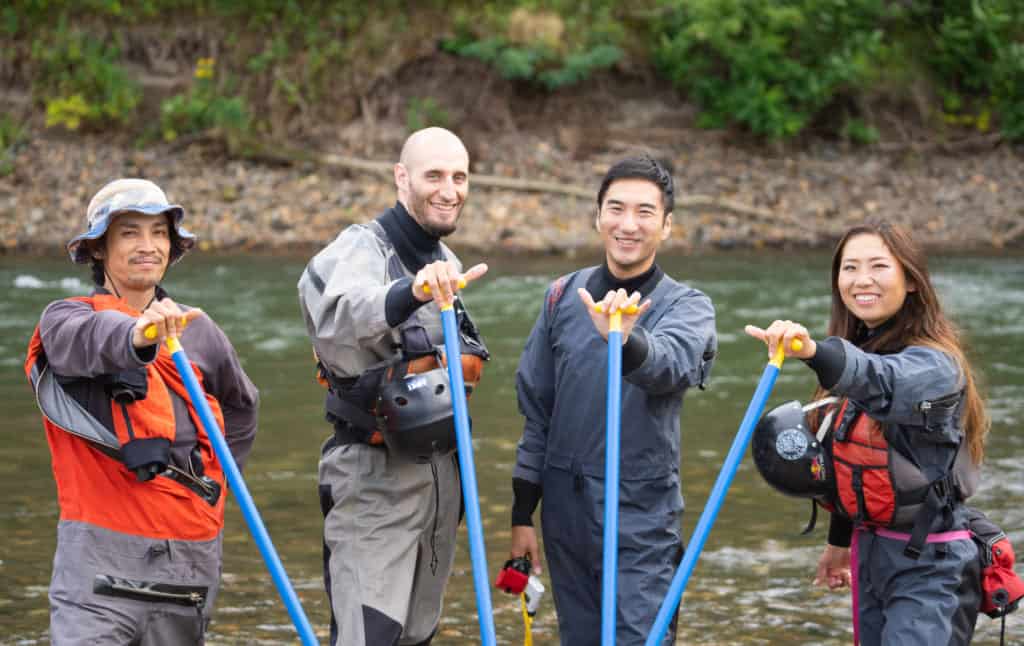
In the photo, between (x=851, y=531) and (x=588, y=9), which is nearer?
(x=851, y=531)

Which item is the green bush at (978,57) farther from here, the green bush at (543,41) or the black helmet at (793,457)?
the black helmet at (793,457)

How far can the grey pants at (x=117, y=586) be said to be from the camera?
3.24 meters

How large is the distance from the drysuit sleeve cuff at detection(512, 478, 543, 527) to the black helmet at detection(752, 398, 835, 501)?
2.05 ft

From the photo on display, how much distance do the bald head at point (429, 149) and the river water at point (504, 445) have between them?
78 cm

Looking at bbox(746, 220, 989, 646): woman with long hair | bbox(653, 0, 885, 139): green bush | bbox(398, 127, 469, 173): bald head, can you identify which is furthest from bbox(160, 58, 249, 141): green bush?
bbox(746, 220, 989, 646): woman with long hair

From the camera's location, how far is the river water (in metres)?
5.66

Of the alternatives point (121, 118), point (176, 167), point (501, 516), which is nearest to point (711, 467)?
point (501, 516)

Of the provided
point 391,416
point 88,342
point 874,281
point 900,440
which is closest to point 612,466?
point 391,416

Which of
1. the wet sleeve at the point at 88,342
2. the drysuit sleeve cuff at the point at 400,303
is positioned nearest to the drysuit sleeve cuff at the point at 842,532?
the drysuit sleeve cuff at the point at 400,303

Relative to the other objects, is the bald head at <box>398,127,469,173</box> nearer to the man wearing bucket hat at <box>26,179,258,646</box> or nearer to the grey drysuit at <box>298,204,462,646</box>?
the grey drysuit at <box>298,204,462,646</box>

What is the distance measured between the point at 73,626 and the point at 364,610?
0.82 metres

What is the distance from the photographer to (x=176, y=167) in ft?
63.5

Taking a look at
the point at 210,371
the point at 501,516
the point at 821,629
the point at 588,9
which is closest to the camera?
the point at 210,371

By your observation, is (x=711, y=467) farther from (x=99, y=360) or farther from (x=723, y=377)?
(x=99, y=360)
